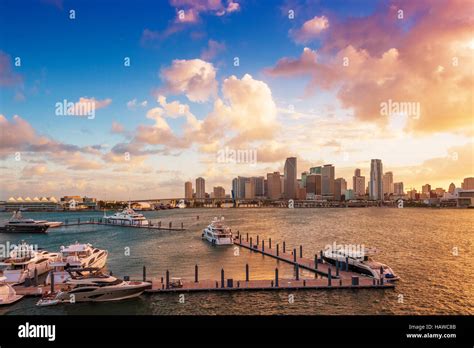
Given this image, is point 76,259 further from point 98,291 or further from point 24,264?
point 98,291

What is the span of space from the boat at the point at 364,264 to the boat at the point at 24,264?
2402 centimetres

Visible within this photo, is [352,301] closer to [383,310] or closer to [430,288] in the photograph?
[383,310]

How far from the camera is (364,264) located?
31.6m

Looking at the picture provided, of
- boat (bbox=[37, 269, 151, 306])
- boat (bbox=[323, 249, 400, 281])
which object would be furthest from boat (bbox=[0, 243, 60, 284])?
boat (bbox=[323, 249, 400, 281])

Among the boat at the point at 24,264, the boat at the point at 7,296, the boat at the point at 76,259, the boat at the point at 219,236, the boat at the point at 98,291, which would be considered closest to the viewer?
the boat at the point at 7,296

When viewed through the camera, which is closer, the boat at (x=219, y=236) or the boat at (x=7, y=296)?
the boat at (x=7, y=296)

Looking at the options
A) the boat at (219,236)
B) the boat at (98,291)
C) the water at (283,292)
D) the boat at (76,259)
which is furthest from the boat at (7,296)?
the boat at (219,236)

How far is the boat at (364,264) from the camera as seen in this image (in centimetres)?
2988

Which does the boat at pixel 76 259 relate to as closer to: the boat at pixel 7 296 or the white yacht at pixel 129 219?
the boat at pixel 7 296

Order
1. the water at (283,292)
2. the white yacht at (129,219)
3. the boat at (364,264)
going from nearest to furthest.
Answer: the water at (283,292), the boat at (364,264), the white yacht at (129,219)
